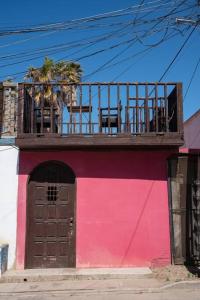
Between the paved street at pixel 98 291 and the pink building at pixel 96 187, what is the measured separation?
4.06 feet

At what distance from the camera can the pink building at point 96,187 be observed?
32.1 ft

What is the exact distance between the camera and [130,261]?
9.88 metres

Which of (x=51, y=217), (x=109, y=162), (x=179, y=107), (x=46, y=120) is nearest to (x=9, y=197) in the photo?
(x=51, y=217)

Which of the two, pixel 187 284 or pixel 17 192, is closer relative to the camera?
pixel 187 284

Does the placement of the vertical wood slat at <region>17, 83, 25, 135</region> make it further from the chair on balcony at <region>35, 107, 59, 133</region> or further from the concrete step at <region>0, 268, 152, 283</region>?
the concrete step at <region>0, 268, 152, 283</region>

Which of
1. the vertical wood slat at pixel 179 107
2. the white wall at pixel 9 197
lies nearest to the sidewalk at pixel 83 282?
the white wall at pixel 9 197

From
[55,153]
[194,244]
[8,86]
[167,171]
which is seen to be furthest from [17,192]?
[194,244]

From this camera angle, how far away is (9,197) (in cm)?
996

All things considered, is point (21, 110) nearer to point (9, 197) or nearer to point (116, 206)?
point (9, 197)

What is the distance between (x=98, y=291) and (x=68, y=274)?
1195 millimetres

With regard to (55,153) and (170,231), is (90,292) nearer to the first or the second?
(170,231)

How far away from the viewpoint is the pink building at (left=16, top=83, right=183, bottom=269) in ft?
32.1

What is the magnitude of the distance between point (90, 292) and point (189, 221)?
10.8ft

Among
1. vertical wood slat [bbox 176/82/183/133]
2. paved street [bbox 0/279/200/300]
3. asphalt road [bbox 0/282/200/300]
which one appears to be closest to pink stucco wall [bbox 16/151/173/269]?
vertical wood slat [bbox 176/82/183/133]
